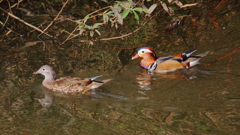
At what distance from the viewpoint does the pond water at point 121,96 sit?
6.79m

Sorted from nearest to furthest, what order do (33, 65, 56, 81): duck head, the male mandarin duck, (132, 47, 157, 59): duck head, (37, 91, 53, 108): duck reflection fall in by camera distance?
(37, 91, 53, 108): duck reflection → (33, 65, 56, 81): duck head → the male mandarin duck → (132, 47, 157, 59): duck head

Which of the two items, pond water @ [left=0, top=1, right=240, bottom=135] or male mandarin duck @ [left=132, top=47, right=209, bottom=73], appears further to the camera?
male mandarin duck @ [left=132, top=47, right=209, bottom=73]

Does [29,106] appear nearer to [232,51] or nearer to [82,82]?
[82,82]

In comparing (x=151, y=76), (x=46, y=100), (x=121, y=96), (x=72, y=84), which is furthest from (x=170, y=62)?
(x=46, y=100)

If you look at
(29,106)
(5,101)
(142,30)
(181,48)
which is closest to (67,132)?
(29,106)

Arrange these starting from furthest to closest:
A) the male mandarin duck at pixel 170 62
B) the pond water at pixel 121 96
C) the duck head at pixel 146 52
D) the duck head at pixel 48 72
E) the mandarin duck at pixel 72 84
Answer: the duck head at pixel 146 52
the male mandarin duck at pixel 170 62
the duck head at pixel 48 72
the mandarin duck at pixel 72 84
the pond water at pixel 121 96

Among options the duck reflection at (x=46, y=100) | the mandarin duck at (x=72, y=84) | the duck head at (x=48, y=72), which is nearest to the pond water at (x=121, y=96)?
the duck reflection at (x=46, y=100)

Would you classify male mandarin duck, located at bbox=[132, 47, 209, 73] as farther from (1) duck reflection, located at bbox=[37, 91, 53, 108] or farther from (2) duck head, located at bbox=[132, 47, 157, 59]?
(1) duck reflection, located at bbox=[37, 91, 53, 108]

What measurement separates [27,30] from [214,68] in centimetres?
617

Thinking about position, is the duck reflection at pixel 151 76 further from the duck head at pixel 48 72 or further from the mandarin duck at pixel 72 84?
the duck head at pixel 48 72

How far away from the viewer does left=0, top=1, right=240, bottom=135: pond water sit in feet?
22.3

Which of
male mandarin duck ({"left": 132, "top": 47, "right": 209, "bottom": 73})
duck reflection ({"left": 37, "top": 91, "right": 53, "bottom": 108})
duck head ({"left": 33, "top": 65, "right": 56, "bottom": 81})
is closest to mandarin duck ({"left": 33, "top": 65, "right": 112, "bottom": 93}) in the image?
duck head ({"left": 33, "top": 65, "right": 56, "bottom": 81})

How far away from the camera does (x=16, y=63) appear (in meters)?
10.2

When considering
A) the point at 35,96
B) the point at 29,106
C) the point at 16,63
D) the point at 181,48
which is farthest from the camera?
the point at 181,48
